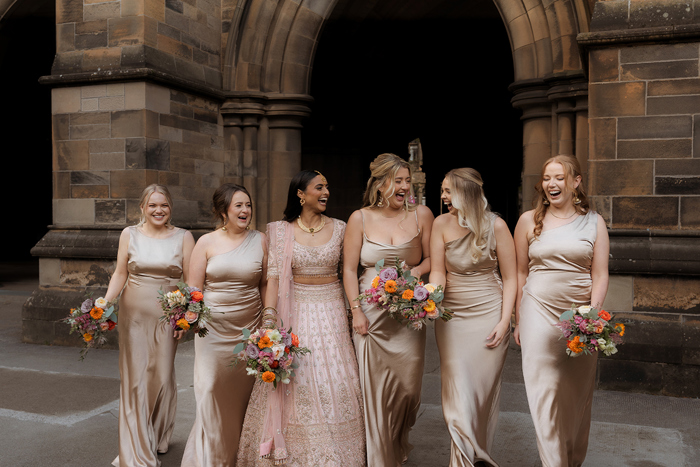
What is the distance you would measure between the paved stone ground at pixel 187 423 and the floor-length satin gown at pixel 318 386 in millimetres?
617

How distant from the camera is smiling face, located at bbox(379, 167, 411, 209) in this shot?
340 cm

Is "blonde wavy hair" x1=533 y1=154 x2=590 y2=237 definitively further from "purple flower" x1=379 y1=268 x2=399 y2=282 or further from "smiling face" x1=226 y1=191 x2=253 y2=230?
"smiling face" x1=226 y1=191 x2=253 y2=230

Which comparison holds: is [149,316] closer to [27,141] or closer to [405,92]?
[405,92]

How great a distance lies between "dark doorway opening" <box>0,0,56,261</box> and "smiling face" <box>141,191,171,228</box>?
984 centimetres

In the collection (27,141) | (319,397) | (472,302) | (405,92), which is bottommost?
(319,397)

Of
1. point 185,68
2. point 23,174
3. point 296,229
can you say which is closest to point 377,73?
point 185,68

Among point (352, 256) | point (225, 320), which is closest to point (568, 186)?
point (352, 256)

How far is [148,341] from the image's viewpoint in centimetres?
369

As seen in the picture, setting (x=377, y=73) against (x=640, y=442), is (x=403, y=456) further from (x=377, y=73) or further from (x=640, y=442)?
(x=377, y=73)

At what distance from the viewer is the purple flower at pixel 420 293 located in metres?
2.98

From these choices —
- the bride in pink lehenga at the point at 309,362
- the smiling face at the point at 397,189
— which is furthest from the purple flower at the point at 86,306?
the smiling face at the point at 397,189

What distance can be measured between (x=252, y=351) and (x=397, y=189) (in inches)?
46.8

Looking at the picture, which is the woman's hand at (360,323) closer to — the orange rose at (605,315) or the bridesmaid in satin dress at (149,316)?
the bridesmaid in satin dress at (149,316)

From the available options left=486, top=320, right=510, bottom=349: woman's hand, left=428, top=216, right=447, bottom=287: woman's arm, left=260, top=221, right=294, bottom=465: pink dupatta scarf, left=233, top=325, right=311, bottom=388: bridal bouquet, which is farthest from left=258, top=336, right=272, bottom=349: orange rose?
left=486, top=320, right=510, bottom=349: woman's hand
